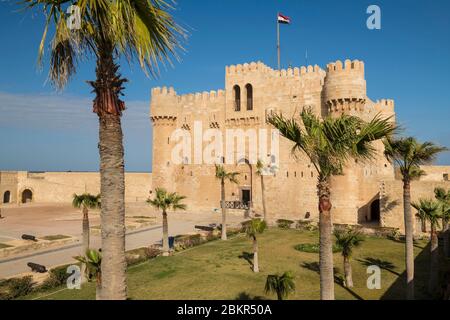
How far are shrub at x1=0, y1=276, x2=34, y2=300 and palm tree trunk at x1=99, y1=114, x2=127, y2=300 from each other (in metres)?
11.8

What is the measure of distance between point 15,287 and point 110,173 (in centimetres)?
1297

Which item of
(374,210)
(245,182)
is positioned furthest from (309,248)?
(245,182)

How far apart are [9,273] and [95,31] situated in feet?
56.0

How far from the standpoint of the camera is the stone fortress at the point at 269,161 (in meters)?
30.8

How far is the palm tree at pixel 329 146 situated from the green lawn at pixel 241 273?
22.2 ft

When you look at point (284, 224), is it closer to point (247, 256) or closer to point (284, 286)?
point (247, 256)

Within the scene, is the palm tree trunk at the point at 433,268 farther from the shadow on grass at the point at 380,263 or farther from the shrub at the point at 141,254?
the shrub at the point at 141,254

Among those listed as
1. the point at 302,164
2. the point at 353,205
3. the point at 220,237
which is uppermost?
the point at 302,164

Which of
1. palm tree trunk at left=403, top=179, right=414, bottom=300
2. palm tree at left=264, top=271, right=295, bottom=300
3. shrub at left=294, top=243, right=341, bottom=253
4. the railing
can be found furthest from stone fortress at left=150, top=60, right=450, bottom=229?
palm tree at left=264, top=271, right=295, bottom=300

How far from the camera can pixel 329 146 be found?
7816 millimetres

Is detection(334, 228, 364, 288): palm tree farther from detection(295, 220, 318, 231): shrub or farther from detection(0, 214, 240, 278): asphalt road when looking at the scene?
detection(295, 220, 318, 231): shrub

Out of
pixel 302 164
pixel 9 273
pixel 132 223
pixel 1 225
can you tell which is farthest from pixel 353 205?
pixel 1 225

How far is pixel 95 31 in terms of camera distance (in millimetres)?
5703
